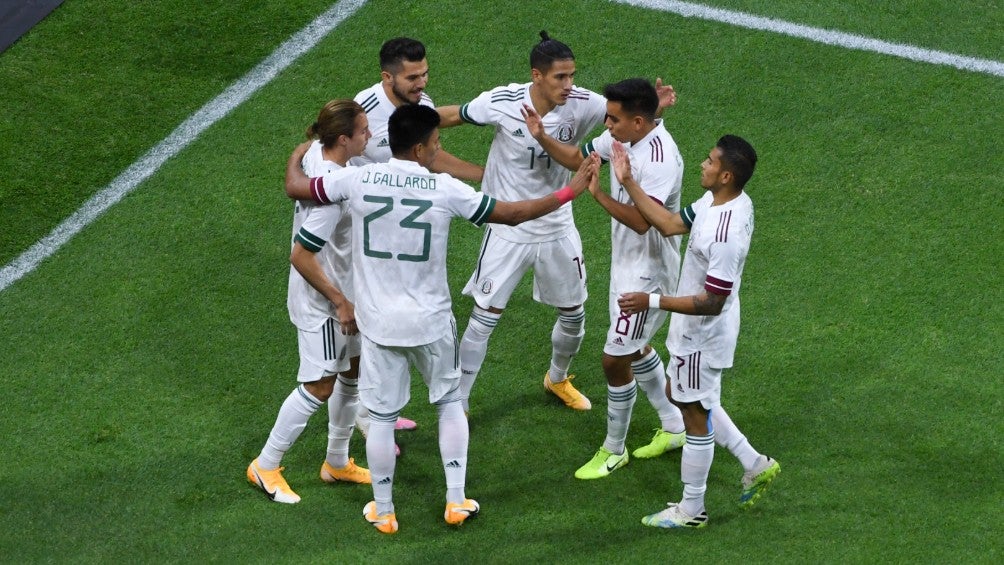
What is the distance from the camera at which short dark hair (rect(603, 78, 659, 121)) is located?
7.04 m

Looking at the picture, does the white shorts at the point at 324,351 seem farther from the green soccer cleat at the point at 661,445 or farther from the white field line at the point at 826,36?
the white field line at the point at 826,36

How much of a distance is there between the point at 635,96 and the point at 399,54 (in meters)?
1.48

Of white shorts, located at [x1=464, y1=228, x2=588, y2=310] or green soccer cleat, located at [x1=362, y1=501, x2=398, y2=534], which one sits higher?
white shorts, located at [x1=464, y1=228, x2=588, y2=310]

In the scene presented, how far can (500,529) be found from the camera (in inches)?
286

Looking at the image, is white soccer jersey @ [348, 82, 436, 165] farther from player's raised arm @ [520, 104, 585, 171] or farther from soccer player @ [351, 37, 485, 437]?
player's raised arm @ [520, 104, 585, 171]

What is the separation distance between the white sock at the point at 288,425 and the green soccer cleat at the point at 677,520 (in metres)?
1.98

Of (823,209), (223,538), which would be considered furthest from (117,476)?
(823,209)

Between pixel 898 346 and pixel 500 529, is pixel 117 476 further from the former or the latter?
pixel 898 346

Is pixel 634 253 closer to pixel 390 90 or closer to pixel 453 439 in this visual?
pixel 453 439

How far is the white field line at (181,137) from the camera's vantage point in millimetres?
9906

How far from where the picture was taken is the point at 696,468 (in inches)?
280

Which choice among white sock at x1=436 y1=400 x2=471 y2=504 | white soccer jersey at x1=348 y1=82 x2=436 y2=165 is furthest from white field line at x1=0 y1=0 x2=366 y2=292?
white sock at x1=436 y1=400 x2=471 y2=504

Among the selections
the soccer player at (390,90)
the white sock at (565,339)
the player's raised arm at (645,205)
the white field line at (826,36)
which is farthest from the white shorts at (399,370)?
the white field line at (826,36)

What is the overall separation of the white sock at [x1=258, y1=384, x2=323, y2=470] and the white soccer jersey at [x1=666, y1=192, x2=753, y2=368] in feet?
6.72
